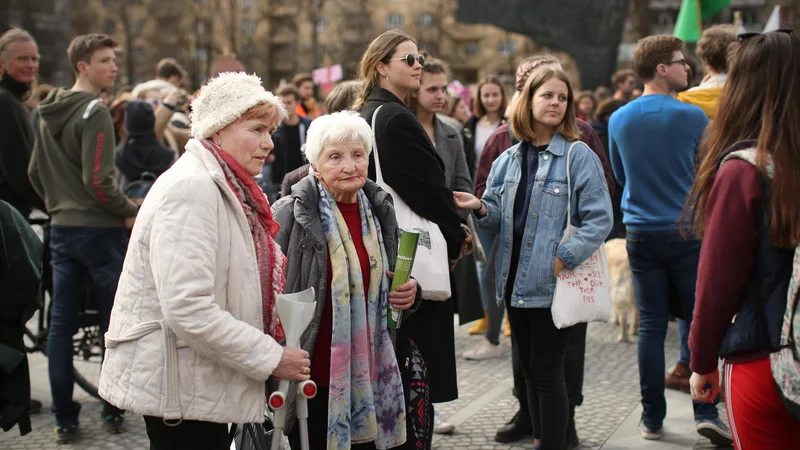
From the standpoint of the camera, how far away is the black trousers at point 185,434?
9.60ft

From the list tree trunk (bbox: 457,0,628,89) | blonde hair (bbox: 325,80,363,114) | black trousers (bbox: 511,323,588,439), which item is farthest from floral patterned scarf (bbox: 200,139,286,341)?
tree trunk (bbox: 457,0,628,89)

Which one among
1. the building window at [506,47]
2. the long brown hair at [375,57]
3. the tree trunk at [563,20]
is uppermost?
the building window at [506,47]

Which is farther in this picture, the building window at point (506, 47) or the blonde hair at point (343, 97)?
the building window at point (506, 47)

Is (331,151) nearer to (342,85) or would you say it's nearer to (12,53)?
(342,85)

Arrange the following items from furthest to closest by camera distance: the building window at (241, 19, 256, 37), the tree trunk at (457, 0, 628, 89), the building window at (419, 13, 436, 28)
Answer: the building window at (241, 19, 256, 37)
the building window at (419, 13, 436, 28)
the tree trunk at (457, 0, 628, 89)

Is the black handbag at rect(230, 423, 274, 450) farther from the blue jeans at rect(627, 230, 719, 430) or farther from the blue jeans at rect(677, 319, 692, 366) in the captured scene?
the blue jeans at rect(677, 319, 692, 366)

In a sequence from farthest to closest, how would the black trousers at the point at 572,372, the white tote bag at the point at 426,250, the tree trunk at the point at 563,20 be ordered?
the tree trunk at the point at 563,20, the black trousers at the point at 572,372, the white tote bag at the point at 426,250

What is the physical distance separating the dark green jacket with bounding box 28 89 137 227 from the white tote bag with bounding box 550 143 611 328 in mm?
2618

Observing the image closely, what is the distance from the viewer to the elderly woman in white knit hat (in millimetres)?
2768

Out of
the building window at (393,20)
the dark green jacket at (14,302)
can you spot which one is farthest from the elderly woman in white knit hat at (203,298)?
the building window at (393,20)

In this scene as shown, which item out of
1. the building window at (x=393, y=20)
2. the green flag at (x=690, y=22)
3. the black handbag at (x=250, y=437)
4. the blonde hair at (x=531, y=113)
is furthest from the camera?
the building window at (x=393, y=20)

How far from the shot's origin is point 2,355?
12.4ft

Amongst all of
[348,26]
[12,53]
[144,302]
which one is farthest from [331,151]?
[348,26]

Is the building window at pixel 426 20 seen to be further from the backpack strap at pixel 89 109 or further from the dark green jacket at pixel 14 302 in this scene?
the dark green jacket at pixel 14 302
